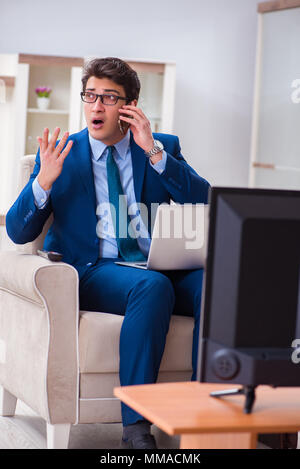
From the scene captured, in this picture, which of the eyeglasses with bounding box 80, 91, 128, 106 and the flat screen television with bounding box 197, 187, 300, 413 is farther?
the eyeglasses with bounding box 80, 91, 128, 106

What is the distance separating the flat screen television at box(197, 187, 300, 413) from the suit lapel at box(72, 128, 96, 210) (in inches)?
47.2

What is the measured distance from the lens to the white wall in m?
5.49

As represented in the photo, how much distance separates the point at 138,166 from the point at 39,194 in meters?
0.41

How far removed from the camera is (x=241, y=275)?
4.66 feet

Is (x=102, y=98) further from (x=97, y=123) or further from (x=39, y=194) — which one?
(x=39, y=194)

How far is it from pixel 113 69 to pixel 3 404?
1.27 meters

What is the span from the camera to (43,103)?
16.8 feet

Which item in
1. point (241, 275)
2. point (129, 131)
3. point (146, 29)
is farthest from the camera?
point (146, 29)

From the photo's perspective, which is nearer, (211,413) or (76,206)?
(211,413)

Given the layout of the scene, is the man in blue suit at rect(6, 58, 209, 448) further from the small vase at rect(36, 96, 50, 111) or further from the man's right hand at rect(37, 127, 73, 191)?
the small vase at rect(36, 96, 50, 111)

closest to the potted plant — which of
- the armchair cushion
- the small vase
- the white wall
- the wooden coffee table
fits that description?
the small vase

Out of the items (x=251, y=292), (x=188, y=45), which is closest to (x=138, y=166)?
(x=251, y=292)
